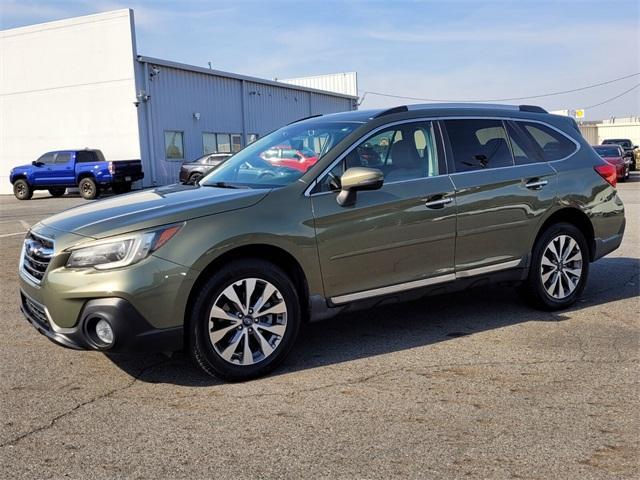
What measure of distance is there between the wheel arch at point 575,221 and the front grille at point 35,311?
3855 mm

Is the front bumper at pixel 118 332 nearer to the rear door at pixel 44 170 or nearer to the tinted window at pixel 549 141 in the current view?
the tinted window at pixel 549 141

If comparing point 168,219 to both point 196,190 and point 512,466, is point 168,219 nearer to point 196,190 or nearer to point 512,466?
point 196,190

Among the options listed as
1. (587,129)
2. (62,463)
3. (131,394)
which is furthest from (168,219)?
(587,129)

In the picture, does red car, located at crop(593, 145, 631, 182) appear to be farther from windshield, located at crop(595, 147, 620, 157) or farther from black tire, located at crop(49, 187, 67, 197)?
black tire, located at crop(49, 187, 67, 197)

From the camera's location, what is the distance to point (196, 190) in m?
4.65

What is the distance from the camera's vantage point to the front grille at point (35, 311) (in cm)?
395

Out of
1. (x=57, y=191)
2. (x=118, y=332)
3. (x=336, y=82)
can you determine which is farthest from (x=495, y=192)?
(x=336, y=82)

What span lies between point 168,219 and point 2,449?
1520mm

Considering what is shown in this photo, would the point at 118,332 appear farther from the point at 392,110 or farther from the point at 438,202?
the point at 392,110

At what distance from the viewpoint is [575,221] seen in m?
5.67

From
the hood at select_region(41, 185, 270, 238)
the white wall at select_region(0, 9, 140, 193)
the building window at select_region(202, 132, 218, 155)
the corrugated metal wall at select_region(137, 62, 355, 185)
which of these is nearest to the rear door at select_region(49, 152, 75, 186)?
the white wall at select_region(0, 9, 140, 193)

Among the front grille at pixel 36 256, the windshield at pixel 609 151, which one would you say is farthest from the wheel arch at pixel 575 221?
the windshield at pixel 609 151

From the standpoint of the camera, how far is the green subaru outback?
3.77 m

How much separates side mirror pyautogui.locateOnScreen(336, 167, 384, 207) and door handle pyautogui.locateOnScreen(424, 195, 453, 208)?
0.53 m
